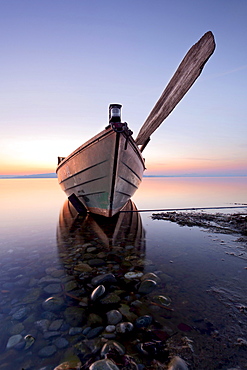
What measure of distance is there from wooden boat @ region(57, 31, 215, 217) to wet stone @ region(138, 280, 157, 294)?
4.66 metres

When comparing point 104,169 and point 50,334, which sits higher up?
point 104,169

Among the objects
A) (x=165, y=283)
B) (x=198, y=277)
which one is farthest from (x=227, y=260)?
(x=165, y=283)

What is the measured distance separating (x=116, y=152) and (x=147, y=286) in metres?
4.73

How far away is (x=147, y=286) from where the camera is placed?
285cm

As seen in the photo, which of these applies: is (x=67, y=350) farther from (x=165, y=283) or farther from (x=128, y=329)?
(x=165, y=283)

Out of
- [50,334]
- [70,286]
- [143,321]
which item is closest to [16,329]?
[50,334]

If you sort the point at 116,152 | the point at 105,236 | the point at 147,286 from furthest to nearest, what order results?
the point at 116,152, the point at 105,236, the point at 147,286

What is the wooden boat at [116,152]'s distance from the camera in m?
5.25

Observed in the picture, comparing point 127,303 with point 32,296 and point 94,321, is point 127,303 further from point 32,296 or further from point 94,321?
point 32,296

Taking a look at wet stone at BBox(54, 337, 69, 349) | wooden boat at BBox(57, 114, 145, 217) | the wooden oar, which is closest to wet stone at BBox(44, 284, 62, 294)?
wet stone at BBox(54, 337, 69, 349)

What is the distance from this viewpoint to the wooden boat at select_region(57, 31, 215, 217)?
525cm

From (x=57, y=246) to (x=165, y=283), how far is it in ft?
10.3

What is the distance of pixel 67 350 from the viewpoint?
1754 millimetres

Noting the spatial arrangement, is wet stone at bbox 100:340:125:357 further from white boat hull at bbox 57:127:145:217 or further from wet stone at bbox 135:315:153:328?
white boat hull at bbox 57:127:145:217
